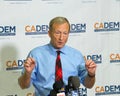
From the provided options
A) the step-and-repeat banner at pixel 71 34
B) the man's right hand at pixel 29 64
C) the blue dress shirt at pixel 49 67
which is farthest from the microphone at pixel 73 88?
the step-and-repeat banner at pixel 71 34

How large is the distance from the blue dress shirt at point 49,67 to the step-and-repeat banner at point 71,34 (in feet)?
1.87

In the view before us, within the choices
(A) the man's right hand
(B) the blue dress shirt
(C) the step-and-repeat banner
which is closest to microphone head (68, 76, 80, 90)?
(A) the man's right hand

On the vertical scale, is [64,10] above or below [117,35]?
above

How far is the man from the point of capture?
182 centimetres

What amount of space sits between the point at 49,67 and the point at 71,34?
777mm

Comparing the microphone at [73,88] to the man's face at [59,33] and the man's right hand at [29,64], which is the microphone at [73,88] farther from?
the man's face at [59,33]

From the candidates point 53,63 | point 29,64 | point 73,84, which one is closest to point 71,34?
point 53,63

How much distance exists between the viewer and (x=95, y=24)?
265 centimetres

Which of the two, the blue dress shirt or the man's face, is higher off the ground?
the man's face

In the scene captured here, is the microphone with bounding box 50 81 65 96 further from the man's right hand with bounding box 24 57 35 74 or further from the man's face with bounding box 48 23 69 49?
the man's face with bounding box 48 23 69 49

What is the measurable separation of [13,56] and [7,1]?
1.45ft

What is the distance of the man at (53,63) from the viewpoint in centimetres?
182

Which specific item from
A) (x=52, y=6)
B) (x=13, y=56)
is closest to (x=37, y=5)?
(x=52, y=6)

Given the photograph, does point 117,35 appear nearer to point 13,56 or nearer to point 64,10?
point 64,10
